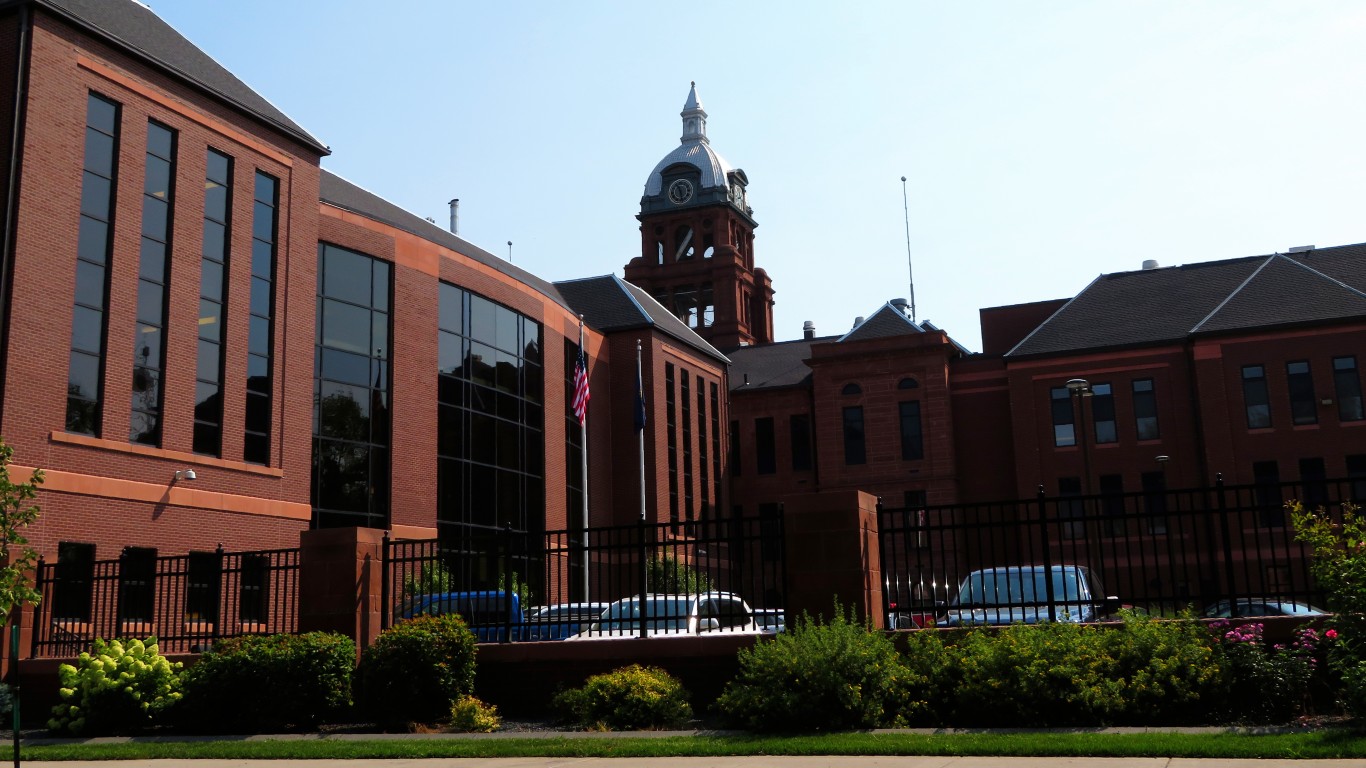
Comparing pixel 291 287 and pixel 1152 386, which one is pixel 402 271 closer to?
pixel 291 287

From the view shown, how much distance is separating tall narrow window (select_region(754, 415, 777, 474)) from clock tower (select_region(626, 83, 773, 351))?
1343 cm

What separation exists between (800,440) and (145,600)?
45.7m

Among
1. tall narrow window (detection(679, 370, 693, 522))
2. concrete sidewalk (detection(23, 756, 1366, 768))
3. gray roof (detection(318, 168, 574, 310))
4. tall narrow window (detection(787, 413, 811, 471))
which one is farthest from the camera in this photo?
tall narrow window (detection(787, 413, 811, 471))

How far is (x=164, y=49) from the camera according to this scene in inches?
1169

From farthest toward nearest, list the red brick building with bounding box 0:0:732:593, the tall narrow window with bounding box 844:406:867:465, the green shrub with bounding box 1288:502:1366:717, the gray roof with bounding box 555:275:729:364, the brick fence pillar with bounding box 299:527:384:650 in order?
the tall narrow window with bounding box 844:406:867:465 < the gray roof with bounding box 555:275:729:364 < the red brick building with bounding box 0:0:732:593 < the brick fence pillar with bounding box 299:527:384:650 < the green shrub with bounding box 1288:502:1366:717

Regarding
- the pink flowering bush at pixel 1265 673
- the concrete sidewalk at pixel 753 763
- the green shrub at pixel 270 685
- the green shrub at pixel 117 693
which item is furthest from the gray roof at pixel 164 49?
the pink flowering bush at pixel 1265 673

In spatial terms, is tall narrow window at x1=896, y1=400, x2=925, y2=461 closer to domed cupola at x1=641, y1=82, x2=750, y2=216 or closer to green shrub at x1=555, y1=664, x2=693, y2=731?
domed cupola at x1=641, y1=82, x2=750, y2=216

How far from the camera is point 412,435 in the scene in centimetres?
3700

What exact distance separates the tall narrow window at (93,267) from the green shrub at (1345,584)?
75.2 feet

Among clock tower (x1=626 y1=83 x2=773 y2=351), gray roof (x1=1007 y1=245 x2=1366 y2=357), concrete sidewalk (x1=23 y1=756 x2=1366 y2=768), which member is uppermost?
clock tower (x1=626 y1=83 x2=773 y2=351)

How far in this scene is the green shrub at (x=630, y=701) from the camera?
13859mm

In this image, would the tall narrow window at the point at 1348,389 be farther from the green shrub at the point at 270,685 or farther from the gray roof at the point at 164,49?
the green shrub at the point at 270,685

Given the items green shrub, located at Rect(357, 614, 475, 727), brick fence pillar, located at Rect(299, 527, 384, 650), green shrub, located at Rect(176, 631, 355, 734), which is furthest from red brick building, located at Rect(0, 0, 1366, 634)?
green shrub, located at Rect(176, 631, 355, 734)

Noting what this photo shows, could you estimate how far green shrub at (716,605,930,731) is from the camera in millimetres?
12486
